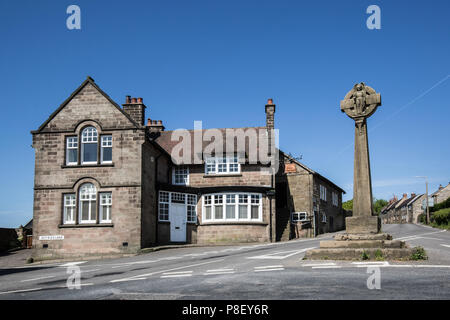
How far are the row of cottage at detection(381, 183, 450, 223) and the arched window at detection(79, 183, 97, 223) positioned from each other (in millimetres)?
66864

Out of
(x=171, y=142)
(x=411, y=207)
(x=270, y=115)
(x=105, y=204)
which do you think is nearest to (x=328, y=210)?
(x=270, y=115)

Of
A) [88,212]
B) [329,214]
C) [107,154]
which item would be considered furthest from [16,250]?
[329,214]

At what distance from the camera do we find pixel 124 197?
2442cm

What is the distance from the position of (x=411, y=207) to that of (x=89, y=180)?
80.5 metres

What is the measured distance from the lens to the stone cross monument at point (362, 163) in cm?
1301

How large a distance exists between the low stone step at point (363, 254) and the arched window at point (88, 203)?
1550 centimetres

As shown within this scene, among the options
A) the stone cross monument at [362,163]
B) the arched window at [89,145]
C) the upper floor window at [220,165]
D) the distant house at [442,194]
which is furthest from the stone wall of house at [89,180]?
the distant house at [442,194]

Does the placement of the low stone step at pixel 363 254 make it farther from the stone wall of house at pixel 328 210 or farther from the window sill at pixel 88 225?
the stone wall of house at pixel 328 210

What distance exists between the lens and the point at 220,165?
30609 mm

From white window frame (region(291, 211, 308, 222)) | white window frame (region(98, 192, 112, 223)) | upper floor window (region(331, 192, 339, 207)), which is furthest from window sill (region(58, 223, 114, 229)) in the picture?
upper floor window (region(331, 192, 339, 207))

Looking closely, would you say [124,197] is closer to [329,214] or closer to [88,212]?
[88,212]

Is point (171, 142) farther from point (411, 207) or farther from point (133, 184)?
point (411, 207)

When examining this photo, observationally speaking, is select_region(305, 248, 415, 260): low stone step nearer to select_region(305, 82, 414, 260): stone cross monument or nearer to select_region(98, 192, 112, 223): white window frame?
select_region(305, 82, 414, 260): stone cross monument

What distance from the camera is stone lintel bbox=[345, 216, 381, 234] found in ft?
42.2
